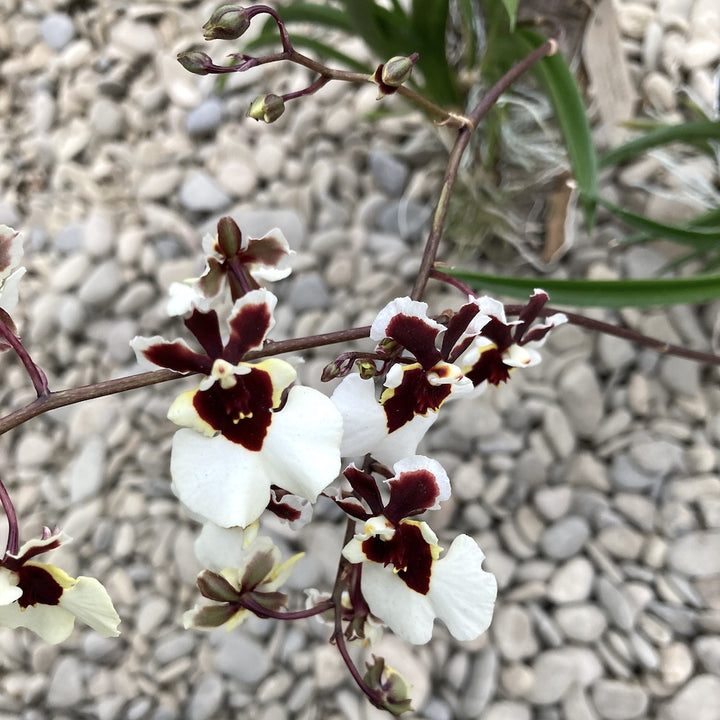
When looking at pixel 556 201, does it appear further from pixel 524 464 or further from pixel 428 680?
pixel 428 680

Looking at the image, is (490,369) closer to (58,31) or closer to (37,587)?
(37,587)

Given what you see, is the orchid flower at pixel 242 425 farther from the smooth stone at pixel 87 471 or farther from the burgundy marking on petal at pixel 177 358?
the smooth stone at pixel 87 471

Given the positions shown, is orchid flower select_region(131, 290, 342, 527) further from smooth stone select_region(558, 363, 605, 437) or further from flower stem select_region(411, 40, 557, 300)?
smooth stone select_region(558, 363, 605, 437)

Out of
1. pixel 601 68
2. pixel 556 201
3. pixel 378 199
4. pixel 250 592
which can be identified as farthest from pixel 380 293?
pixel 250 592

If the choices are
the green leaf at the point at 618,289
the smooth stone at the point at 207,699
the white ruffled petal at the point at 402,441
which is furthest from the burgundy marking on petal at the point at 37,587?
the smooth stone at the point at 207,699

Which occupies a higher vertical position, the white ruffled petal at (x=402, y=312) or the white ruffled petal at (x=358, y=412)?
the white ruffled petal at (x=402, y=312)
